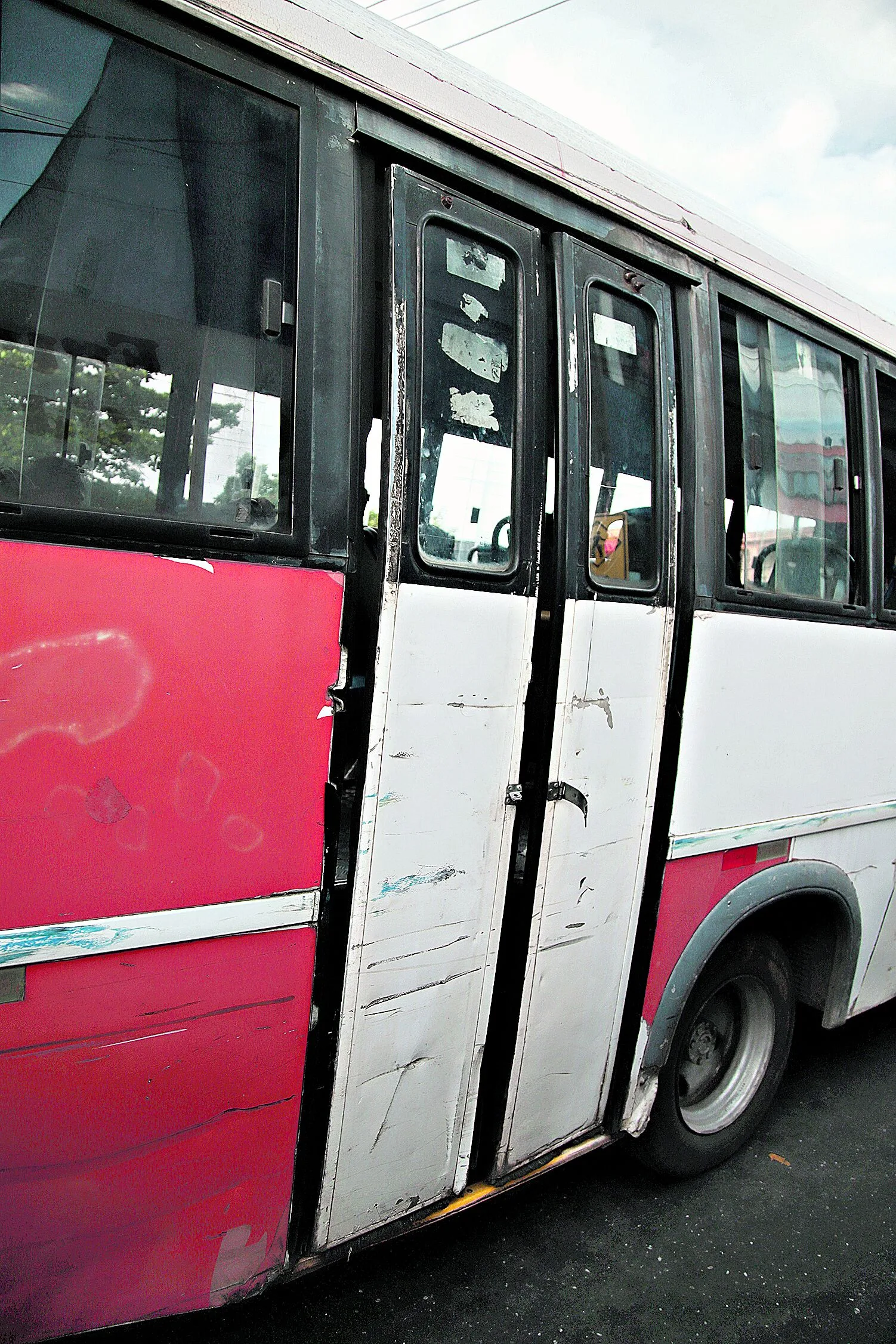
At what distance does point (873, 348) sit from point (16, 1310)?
3844 mm

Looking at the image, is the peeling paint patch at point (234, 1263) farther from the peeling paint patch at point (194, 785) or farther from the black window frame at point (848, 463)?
the black window frame at point (848, 463)

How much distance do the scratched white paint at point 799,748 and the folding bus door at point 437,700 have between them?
0.75 metres

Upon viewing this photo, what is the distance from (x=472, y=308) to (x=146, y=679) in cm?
119

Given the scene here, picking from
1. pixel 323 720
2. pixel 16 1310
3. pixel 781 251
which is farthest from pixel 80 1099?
pixel 781 251

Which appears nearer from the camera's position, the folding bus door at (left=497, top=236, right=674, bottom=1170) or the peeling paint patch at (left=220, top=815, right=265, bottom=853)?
the peeling paint patch at (left=220, top=815, right=265, bottom=853)

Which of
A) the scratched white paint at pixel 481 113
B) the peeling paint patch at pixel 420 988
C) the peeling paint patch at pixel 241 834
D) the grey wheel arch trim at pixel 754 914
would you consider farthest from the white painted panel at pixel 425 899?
the scratched white paint at pixel 481 113

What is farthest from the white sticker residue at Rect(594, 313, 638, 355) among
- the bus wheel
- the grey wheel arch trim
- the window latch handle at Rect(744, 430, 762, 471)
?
the bus wheel

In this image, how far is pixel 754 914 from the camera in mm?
2998

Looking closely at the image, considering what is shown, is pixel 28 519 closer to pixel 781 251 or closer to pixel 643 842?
pixel 643 842

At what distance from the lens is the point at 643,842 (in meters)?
2.54

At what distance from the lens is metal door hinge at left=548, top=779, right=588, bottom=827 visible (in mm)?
2266

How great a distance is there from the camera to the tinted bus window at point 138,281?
5.01 ft

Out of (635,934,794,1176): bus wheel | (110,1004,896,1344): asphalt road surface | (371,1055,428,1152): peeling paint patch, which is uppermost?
(371,1055,428,1152): peeling paint patch

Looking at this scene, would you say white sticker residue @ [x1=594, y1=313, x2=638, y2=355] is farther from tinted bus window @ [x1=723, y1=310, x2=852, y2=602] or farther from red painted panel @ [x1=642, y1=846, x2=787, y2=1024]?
red painted panel @ [x1=642, y1=846, x2=787, y2=1024]
